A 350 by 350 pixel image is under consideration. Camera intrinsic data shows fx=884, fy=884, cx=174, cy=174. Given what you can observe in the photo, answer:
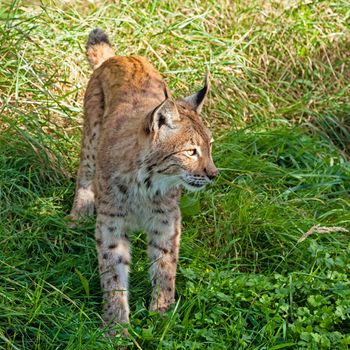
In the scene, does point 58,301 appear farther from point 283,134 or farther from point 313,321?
point 283,134

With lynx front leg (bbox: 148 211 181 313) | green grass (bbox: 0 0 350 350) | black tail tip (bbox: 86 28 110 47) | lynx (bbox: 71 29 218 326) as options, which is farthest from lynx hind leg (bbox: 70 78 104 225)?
lynx front leg (bbox: 148 211 181 313)

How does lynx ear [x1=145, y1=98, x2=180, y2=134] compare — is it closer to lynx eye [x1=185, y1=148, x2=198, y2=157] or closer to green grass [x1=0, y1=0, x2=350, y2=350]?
lynx eye [x1=185, y1=148, x2=198, y2=157]

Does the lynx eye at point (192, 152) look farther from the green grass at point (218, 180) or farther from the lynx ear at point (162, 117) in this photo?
the green grass at point (218, 180)

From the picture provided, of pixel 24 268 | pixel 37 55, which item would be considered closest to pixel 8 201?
pixel 24 268

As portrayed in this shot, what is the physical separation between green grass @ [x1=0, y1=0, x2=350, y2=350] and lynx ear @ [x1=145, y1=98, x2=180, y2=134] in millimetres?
1035

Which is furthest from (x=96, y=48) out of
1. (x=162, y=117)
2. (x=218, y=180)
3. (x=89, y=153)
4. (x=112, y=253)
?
(x=112, y=253)

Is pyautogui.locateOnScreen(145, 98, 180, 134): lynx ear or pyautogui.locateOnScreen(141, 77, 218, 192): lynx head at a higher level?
pyautogui.locateOnScreen(145, 98, 180, 134): lynx ear

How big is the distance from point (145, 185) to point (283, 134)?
2.39 m

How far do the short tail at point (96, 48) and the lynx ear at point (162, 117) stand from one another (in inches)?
70.1

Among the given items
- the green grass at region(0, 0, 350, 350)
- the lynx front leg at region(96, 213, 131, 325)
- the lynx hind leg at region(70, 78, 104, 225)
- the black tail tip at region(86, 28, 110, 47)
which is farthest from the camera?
the black tail tip at region(86, 28, 110, 47)

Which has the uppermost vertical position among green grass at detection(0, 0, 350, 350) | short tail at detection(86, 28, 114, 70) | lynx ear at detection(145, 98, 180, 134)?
lynx ear at detection(145, 98, 180, 134)

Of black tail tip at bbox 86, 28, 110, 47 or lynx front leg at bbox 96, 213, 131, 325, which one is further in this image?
black tail tip at bbox 86, 28, 110, 47

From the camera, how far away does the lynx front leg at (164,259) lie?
561 cm

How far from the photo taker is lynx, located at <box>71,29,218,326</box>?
5434 mm
